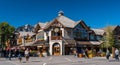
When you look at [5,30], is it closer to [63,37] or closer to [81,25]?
[63,37]

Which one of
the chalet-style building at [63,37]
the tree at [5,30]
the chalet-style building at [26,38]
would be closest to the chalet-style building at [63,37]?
the chalet-style building at [63,37]

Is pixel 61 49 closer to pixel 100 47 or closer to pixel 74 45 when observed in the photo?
pixel 74 45

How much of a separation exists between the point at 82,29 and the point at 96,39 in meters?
8.28

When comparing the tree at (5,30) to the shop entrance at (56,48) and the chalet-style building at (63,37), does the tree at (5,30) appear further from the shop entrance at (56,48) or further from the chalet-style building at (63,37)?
the shop entrance at (56,48)

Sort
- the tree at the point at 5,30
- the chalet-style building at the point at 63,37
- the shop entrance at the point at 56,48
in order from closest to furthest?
the tree at the point at 5,30 → the shop entrance at the point at 56,48 → the chalet-style building at the point at 63,37

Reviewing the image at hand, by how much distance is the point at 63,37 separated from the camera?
6209cm

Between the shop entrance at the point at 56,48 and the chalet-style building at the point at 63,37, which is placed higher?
the chalet-style building at the point at 63,37

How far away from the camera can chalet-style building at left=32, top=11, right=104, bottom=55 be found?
6116 cm

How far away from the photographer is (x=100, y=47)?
69438 mm

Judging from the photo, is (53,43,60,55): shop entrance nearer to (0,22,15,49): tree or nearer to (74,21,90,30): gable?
(74,21,90,30): gable

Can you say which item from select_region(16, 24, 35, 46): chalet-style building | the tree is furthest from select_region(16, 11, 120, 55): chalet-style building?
the tree

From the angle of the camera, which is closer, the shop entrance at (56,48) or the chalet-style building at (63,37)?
the shop entrance at (56,48)

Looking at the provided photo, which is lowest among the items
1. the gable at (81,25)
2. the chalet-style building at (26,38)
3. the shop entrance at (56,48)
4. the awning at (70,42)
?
the shop entrance at (56,48)

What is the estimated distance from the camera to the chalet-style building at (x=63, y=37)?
61.2 m
